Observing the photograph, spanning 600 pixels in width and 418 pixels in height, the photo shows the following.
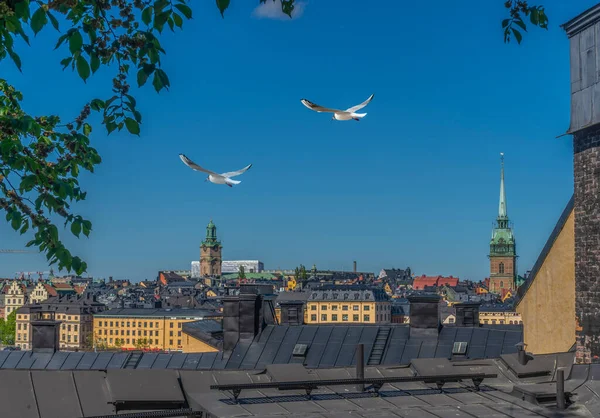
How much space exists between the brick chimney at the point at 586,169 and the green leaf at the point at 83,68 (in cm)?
1374

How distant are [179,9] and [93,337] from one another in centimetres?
13952

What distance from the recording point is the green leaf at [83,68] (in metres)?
6.93

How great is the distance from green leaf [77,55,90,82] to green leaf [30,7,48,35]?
1.48ft

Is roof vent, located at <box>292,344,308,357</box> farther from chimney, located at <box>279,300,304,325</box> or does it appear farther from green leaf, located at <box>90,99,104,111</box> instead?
green leaf, located at <box>90,99,104,111</box>

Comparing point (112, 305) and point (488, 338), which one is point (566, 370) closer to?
point (488, 338)

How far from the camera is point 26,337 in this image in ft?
477

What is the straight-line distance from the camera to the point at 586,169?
Result: 18.8 meters

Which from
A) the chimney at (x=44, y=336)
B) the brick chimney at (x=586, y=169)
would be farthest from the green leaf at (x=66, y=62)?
the chimney at (x=44, y=336)

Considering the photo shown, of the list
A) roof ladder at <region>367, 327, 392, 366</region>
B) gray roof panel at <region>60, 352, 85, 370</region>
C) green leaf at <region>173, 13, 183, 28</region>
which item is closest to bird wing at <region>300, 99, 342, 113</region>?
green leaf at <region>173, 13, 183, 28</region>

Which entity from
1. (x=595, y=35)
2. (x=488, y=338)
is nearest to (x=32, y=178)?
(x=595, y=35)

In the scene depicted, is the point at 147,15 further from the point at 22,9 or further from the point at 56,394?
the point at 56,394

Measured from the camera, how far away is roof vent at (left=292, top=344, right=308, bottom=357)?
2748 cm

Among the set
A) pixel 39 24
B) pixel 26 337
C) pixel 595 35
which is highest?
pixel 595 35

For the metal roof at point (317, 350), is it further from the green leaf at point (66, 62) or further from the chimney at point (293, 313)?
the green leaf at point (66, 62)
